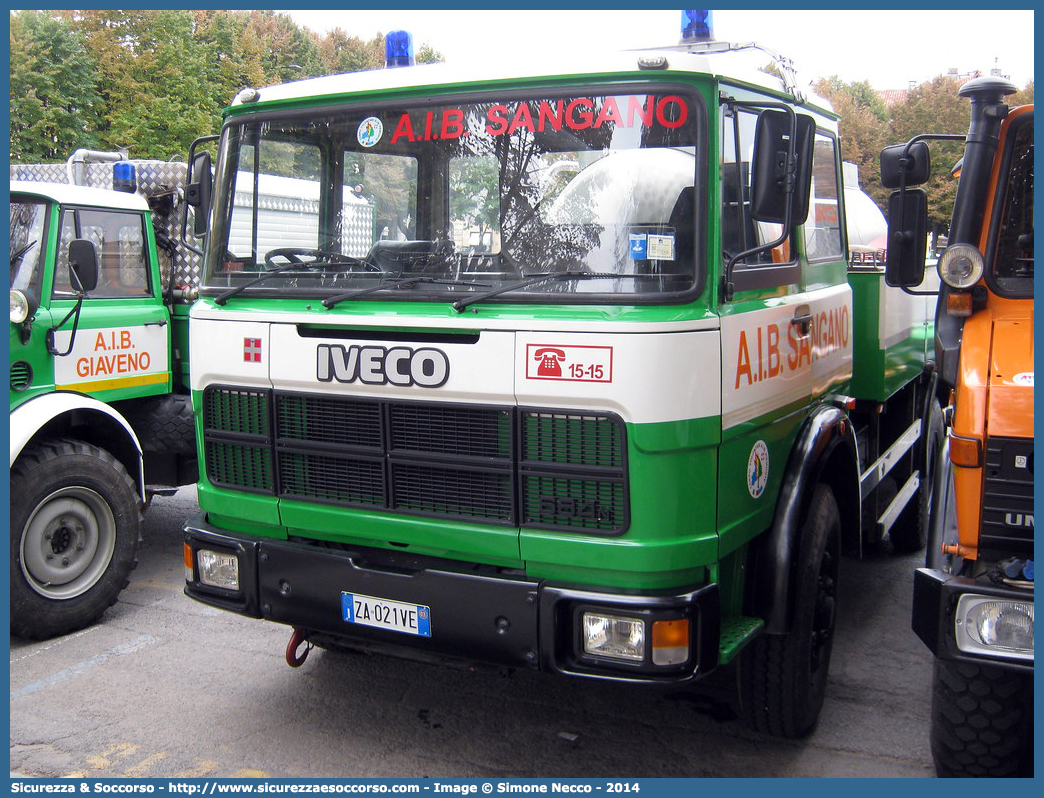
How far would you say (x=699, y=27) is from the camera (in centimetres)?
434

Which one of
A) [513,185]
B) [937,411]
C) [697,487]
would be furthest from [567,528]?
[937,411]

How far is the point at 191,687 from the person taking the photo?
462 cm

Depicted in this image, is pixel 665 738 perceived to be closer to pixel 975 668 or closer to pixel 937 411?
pixel 975 668

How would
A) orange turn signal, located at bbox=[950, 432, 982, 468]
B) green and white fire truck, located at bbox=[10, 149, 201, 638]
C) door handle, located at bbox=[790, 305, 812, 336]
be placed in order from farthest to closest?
green and white fire truck, located at bbox=[10, 149, 201, 638], door handle, located at bbox=[790, 305, 812, 336], orange turn signal, located at bbox=[950, 432, 982, 468]

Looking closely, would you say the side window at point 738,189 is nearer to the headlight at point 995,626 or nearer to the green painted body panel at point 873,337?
the headlight at point 995,626

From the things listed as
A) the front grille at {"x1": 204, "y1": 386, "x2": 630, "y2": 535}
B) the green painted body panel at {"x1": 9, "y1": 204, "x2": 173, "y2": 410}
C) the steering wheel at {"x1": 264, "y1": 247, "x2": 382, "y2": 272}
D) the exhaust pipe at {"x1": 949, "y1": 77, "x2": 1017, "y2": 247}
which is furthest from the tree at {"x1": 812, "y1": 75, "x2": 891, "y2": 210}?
the front grille at {"x1": 204, "y1": 386, "x2": 630, "y2": 535}

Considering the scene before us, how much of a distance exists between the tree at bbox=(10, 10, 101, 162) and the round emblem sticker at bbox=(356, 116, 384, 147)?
2038 cm

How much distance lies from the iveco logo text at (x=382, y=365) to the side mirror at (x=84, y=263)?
242 centimetres

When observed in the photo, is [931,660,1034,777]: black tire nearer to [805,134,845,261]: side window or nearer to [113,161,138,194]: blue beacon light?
[805,134,845,261]: side window

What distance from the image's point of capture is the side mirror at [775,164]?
3.28m

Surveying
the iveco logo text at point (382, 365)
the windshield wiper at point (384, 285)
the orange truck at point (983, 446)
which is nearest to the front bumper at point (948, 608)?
the orange truck at point (983, 446)

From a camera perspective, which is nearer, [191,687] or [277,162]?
[277,162]

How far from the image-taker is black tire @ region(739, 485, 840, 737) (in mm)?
3788
